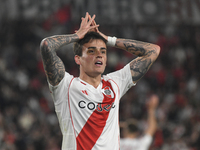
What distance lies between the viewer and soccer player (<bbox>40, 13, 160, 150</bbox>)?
3189 mm

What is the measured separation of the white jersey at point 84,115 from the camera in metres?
3.20

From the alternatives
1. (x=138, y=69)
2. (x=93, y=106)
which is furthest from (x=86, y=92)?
(x=138, y=69)

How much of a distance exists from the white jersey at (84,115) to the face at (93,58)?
0.18 meters

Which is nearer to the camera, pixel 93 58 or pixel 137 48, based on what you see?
pixel 93 58

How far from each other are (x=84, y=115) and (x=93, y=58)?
66 centimetres

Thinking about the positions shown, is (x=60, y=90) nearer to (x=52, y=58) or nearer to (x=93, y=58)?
(x=52, y=58)

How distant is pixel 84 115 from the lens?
3.25 m

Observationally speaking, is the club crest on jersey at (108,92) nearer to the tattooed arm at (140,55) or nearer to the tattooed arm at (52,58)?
the tattooed arm at (140,55)

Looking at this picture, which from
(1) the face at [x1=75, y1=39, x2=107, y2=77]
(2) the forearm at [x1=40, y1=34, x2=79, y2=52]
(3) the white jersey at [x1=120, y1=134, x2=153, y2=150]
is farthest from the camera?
(3) the white jersey at [x1=120, y1=134, x2=153, y2=150]

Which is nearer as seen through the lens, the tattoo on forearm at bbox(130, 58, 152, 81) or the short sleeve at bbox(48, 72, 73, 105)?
the short sleeve at bbox(48, 72, 73, 105)

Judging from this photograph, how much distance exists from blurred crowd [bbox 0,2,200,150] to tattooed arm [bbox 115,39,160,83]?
233 inches

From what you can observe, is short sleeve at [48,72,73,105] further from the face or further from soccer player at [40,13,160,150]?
the face

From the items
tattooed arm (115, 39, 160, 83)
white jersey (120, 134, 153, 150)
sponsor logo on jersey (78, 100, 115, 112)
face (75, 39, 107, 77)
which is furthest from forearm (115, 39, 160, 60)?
white jersey (120, 134, 153, 150)

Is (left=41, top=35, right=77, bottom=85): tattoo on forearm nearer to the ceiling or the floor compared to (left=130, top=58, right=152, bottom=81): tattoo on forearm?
nearer to the ceiling
